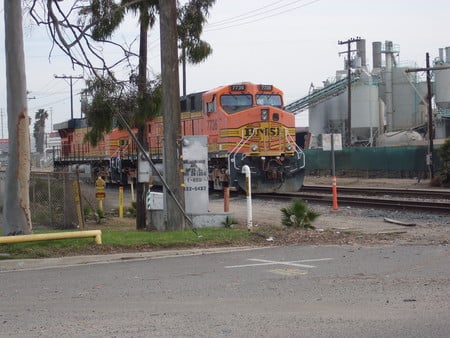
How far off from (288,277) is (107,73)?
6884 mm

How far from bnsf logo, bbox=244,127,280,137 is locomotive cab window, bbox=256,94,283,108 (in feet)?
3.92

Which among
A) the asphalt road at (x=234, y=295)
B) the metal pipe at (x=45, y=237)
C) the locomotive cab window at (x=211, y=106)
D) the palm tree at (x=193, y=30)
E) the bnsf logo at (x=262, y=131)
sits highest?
the palm tree at (x=193, y=30)

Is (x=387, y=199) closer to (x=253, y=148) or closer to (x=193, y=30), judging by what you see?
(x=253, y=148)

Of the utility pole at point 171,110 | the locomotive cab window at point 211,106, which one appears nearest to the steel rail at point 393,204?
the locomotive cab window at point 211,106

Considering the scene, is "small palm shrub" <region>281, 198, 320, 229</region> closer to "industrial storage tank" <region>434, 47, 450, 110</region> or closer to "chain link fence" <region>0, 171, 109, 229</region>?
"chain link fence" <region>0, 171, 109, 229</region>

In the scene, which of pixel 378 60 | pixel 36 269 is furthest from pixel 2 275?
pixel 378 60

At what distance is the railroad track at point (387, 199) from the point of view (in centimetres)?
1998

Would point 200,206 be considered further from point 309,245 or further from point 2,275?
point 2,275

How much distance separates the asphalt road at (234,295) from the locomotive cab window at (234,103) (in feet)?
47.6

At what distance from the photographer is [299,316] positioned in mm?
6871

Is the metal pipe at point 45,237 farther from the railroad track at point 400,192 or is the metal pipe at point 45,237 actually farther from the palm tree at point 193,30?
the railroad track at point 400,192

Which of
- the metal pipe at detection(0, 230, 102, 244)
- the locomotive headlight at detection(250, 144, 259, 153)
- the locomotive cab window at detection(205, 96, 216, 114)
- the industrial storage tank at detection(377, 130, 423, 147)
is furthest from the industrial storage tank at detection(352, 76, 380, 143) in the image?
the metal pipe at detection(0, 230, 102, 244)

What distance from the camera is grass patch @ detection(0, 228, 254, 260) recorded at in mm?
11320

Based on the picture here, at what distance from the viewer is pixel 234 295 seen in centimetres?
803
